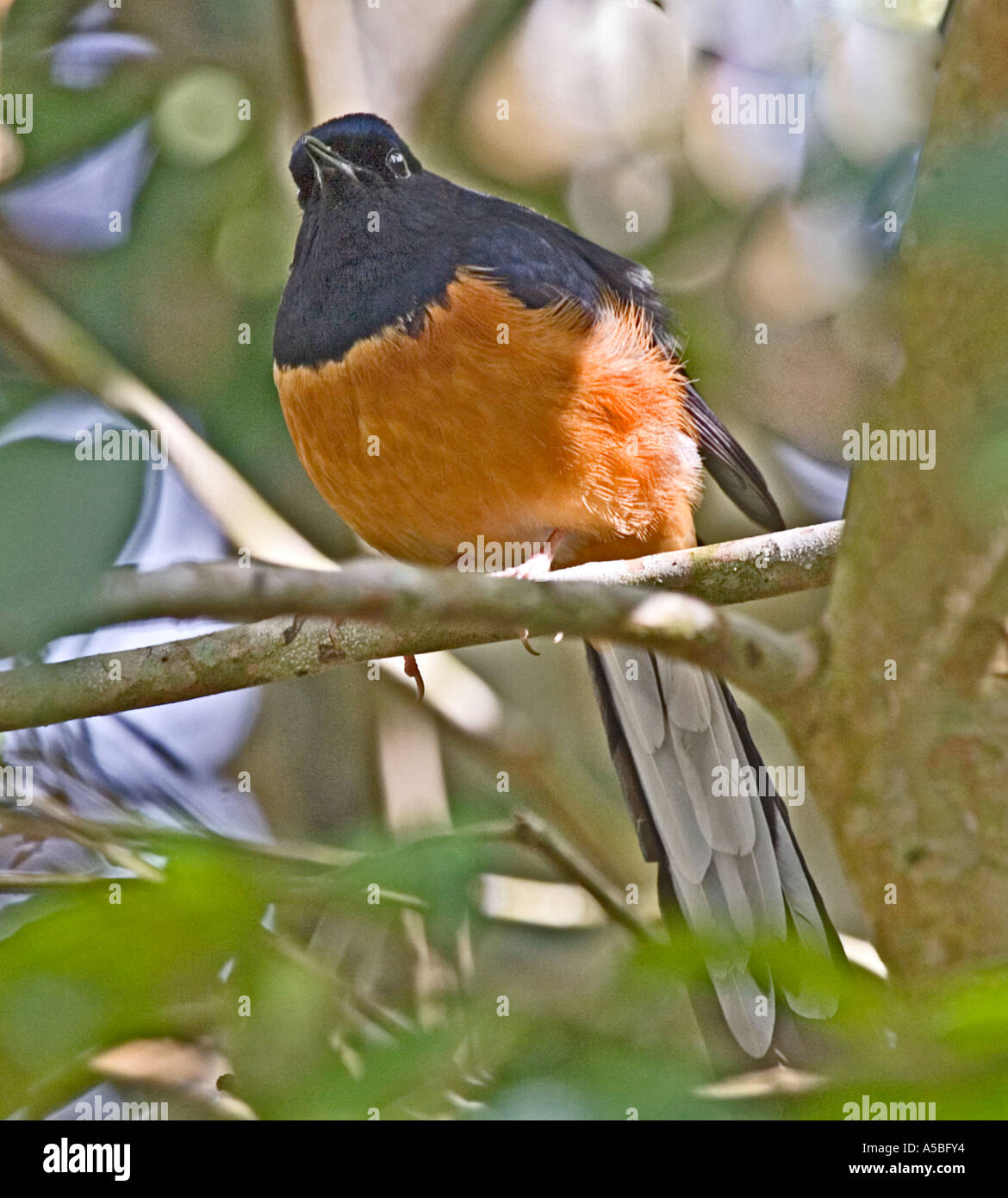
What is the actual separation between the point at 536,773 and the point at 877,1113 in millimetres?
2216

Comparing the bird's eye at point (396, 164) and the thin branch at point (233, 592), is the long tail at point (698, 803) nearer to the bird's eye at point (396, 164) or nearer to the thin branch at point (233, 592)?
the bird's eye at point (396, 164)

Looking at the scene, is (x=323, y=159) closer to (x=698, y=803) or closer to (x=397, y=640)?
(x=397, y=640)

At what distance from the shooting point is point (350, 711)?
12.9 ft

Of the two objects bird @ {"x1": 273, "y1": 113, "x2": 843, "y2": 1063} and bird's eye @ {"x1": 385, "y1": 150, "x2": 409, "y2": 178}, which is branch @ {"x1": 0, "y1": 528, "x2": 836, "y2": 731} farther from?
bird's eye @ {"x1": 385, "y1": 150, "x2": 409, "y2": 178}

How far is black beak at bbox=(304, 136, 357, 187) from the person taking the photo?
3.26 meters

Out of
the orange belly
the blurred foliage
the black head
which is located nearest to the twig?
the blurred foliage

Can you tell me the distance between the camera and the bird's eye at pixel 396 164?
332cm

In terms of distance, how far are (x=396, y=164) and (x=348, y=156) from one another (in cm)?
12

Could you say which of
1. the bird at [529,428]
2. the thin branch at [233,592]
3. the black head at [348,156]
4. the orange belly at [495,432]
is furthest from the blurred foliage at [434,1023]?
the black head at [348,156]

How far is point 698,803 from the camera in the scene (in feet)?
10.9

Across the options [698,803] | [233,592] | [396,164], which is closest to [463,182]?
[396,164]

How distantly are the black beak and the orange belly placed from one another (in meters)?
0.48

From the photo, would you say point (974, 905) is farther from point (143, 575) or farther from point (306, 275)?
point (306, 275)

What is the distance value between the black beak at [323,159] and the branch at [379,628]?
1.28 m
